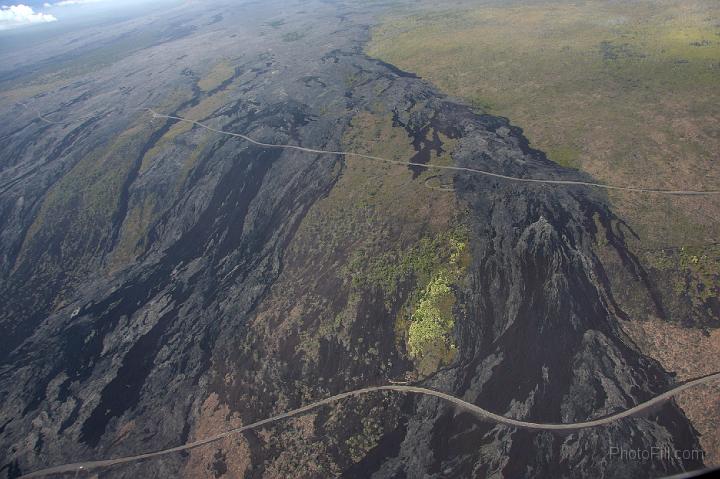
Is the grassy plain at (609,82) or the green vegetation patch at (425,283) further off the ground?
the grassy plain at (609,82)

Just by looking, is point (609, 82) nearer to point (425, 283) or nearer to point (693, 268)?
point (693, 268)

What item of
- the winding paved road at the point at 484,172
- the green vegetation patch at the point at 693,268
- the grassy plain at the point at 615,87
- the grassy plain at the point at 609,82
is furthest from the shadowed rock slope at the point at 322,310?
the grassy plain at the point at 609,82

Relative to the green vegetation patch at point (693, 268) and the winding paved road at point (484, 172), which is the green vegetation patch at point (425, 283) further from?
the green vegetation patch at point (693, 268)

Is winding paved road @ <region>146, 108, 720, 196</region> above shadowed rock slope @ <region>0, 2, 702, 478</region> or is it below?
above

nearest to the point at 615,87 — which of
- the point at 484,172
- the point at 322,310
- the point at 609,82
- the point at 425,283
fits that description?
the point at 609,82

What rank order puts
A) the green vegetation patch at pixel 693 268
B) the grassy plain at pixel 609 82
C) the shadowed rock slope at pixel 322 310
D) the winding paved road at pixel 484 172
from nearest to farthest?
1. the shadowed rock slope at pixel 322 310
2. the green vegetation patch at pixel 693 268
3. the winding paved road at pixel 484 172
4. the grassy plain at pixel 609 82

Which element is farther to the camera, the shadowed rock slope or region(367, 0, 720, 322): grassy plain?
region(367, 0, 720, 322): grassy plain

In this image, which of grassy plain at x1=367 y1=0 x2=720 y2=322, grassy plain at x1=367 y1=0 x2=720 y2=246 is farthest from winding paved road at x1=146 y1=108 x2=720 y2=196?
grassy plain at x1=367 y1=0 x2=720 y2=246


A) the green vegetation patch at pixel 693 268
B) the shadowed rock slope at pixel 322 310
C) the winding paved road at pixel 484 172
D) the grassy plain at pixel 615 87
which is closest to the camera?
the shadowed rock slope at pixel 322 310

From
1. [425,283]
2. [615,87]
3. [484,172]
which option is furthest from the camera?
[615,87]

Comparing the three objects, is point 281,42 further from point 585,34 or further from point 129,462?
point 129,462

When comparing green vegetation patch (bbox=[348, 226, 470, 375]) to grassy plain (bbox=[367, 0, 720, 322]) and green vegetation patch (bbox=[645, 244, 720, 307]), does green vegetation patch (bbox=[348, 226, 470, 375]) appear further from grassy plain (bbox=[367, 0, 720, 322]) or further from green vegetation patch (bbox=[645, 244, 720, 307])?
grassy plain (bbox=[367, 0, 720, 322])

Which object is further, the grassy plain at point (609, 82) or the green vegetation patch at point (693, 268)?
the grassy plain at point (609, 82)
